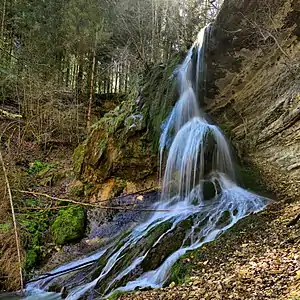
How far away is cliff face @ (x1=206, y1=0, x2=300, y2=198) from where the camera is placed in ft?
27.7

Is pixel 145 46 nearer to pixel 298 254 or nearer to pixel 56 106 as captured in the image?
pixel 56 106

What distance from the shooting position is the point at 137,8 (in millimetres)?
16406

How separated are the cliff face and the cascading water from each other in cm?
79

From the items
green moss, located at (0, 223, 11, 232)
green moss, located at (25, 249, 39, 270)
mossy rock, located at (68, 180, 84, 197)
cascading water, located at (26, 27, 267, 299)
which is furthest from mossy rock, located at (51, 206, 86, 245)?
green moss, located at (0, 223, 11, 232)

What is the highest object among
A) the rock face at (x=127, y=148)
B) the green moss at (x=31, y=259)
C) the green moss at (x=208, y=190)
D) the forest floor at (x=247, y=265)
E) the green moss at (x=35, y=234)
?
the rock face at (x=127, y=148)

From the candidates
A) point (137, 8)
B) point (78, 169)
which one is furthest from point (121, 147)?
point (137, 8)

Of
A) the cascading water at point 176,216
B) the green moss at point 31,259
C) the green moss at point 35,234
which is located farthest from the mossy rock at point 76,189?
the cascading water at point 176,216

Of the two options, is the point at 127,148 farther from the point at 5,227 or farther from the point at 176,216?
the point at 5,227

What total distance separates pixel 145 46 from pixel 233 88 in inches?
240

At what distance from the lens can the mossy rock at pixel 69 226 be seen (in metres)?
9.32

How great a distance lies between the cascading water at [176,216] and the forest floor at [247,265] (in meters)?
0.42

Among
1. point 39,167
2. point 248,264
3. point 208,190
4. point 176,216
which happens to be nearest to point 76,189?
point 39,167

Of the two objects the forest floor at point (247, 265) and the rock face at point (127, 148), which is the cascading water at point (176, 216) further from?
the rock face at point (127, 148)

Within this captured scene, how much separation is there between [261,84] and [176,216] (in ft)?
17.5
